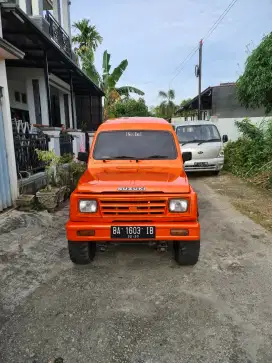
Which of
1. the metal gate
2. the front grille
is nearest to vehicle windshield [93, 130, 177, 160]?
the front grille

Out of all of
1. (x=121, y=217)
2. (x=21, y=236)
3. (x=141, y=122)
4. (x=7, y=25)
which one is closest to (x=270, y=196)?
(x=141, y=122)

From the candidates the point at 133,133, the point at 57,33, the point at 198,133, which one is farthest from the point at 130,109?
the point at 133,133

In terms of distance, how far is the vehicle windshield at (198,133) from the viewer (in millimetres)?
10516

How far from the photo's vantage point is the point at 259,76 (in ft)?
31.2

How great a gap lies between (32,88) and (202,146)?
7.33 metres

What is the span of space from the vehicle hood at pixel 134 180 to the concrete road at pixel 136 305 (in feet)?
3.69

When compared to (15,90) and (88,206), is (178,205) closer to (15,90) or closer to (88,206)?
(88,206)

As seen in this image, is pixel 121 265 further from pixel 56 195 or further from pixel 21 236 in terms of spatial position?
pixel 56 195

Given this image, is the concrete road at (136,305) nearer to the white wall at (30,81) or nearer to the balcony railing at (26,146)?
the balcony railing at (26,146)

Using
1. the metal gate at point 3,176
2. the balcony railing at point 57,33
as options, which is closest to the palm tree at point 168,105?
the balcony railing at point 57,33

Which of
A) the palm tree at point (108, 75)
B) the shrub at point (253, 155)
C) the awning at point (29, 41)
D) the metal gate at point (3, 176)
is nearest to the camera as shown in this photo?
the metal gate at point (3, 176)

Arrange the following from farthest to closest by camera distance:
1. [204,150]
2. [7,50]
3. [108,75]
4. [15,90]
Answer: [108,75] → [15,90] → [204,150] → [7,50]

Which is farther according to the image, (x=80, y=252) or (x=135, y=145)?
(x=135, y=145)

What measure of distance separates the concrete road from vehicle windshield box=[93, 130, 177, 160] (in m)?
1.48
